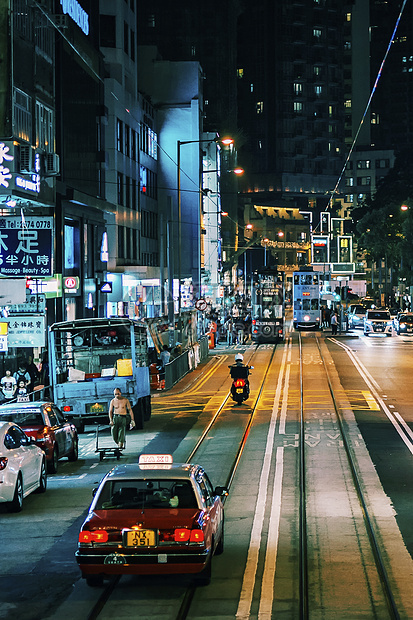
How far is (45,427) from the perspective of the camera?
1966 centimetres

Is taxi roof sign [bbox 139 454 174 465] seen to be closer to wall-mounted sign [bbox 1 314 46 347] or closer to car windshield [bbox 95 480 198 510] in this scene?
car windshield [bbox 95 480 198 510]

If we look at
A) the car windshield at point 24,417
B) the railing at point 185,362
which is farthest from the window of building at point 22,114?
the car windshield at point 24,417

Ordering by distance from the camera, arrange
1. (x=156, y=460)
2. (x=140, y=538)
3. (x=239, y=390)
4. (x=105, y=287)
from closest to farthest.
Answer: (x=140, y=538), (x=156, y=460), (x=239, y=390), (x=105, y=287)

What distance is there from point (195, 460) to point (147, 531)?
10526 mm

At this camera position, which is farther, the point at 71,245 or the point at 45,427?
the point at 71,245

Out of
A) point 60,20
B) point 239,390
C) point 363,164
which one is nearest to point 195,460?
point 239,390

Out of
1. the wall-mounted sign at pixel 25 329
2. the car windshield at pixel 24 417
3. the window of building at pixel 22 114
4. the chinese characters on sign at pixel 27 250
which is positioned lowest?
the car windshield at pixel 24 417

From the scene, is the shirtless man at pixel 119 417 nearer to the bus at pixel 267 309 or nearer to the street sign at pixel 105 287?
the street sign at pixel 105 287

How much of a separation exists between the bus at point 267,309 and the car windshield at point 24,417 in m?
42.7

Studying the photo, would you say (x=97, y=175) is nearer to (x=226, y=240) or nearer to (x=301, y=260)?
(x=226, y=240)

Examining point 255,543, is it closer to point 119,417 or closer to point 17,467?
point 17,467

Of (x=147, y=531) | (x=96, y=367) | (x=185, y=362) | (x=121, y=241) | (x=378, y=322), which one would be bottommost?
(x=185, y=362)

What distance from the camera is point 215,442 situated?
23266 millimetres

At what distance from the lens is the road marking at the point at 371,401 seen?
2941cm
